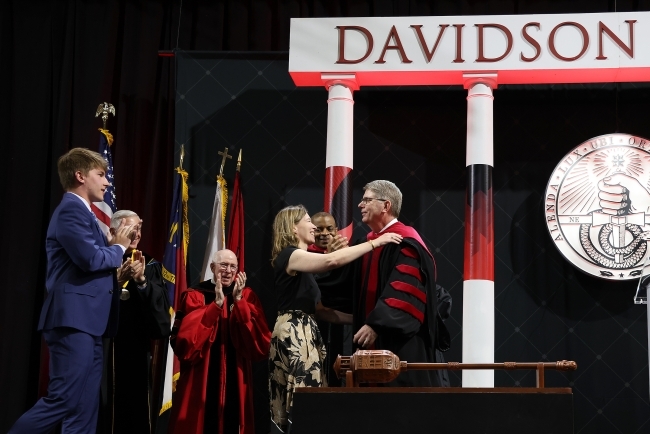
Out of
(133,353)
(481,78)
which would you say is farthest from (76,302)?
(481,78)

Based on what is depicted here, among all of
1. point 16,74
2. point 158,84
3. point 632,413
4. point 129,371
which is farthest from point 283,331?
point 16,74

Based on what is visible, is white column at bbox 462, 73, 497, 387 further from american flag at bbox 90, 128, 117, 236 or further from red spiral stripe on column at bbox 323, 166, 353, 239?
american flag at bbox 90, 128, 117, 236

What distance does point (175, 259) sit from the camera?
5.96m

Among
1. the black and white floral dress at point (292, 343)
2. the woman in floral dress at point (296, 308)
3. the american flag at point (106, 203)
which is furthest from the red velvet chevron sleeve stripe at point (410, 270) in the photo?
the american flag at point (106, 203)

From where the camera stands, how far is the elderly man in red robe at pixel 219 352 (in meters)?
5.09

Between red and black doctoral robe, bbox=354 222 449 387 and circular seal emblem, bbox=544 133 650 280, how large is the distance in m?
1.54

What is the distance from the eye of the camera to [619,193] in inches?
238

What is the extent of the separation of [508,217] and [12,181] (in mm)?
3756

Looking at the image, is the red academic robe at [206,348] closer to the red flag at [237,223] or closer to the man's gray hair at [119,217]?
the man's gray hair at [119,217]

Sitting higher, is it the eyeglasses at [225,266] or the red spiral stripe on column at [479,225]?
the red spiral stripe on column at [479,225]

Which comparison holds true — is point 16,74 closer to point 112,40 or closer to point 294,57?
point 112,40

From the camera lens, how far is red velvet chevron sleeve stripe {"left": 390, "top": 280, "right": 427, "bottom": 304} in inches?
185

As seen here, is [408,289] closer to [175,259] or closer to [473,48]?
[175,259]

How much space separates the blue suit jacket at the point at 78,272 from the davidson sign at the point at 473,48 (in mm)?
2076
